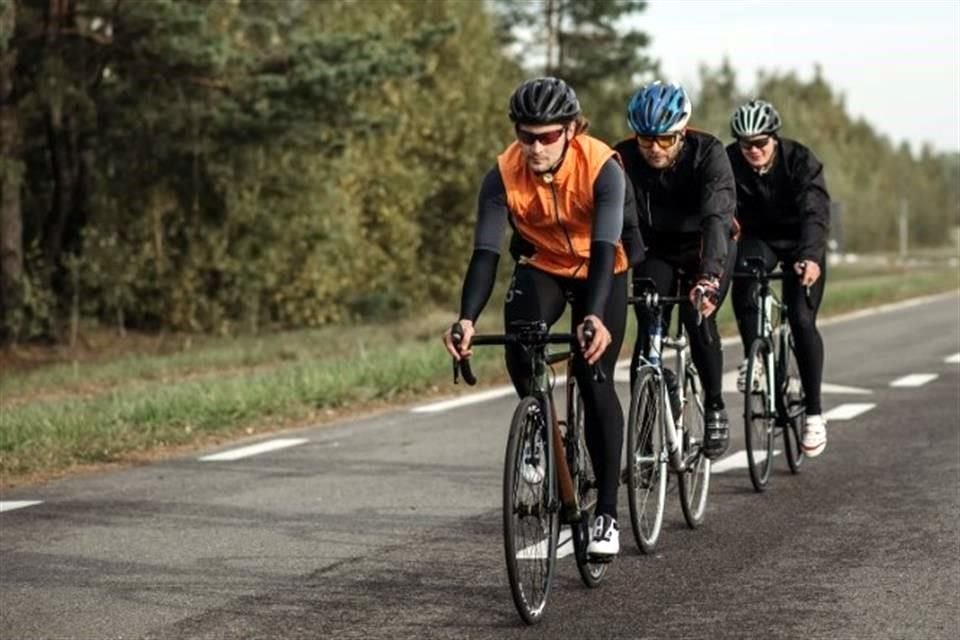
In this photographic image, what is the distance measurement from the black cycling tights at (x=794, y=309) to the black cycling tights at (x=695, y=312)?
1.03m

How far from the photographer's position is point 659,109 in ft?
27.8

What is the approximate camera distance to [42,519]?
376 inches

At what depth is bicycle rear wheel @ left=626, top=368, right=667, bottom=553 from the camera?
8.01 meters

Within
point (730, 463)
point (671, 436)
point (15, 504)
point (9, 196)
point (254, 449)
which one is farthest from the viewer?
point (9, 196)

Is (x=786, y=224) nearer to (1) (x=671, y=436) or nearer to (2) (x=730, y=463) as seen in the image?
(2) (x=730, y=463)

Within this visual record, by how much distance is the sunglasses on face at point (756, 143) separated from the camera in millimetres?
10219

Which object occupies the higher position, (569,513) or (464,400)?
(569,513)

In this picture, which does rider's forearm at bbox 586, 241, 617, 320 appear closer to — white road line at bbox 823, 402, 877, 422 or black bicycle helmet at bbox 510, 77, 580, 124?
black bicycle helmet at bbox 510, 77, 580, 124

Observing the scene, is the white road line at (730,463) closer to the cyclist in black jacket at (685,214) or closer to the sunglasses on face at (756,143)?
the cyclist in black jacket at (685,214)

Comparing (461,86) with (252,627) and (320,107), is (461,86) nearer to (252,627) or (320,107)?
(320,107)

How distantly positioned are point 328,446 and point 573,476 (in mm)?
5733

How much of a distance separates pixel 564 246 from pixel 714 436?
2316 mm

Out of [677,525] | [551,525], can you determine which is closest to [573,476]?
[551,525]

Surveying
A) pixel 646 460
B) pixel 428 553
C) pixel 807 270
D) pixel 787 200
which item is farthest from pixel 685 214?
pixel 428 553
